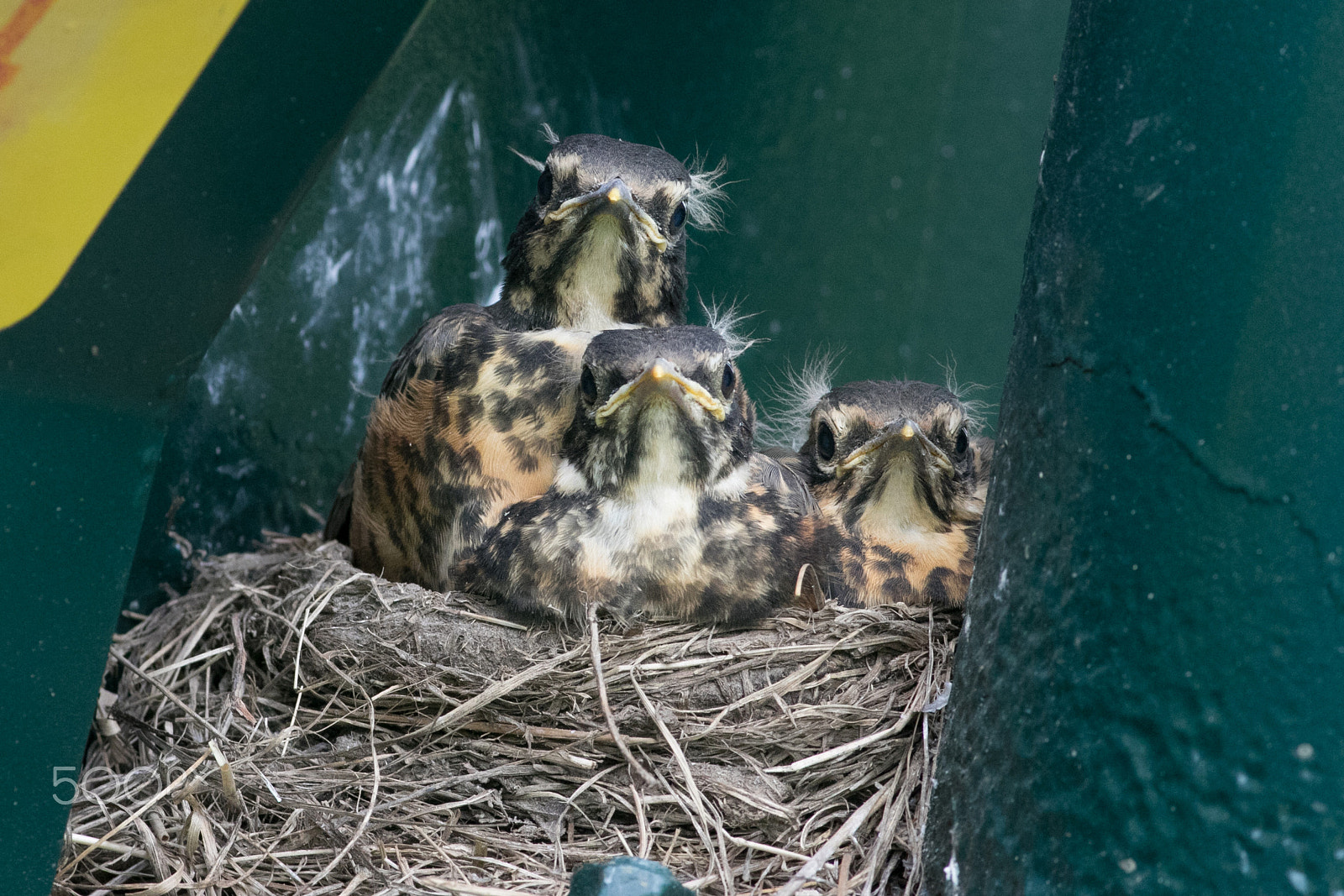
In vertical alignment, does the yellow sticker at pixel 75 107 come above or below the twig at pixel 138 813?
above

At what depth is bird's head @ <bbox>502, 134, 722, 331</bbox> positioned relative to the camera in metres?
2.76

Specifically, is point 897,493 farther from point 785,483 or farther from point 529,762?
point 529,762

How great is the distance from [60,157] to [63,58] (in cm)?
14

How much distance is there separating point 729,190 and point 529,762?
2.21 m

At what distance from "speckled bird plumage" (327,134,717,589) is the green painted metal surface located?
702mm

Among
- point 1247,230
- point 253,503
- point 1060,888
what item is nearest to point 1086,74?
point 1247,230

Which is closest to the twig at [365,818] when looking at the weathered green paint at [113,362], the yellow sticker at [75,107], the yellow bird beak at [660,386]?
the weathered green paint at [113,362]

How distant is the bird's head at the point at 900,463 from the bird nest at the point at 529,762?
15.4 inches

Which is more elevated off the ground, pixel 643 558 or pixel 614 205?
pixel 614 205

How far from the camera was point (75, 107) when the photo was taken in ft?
5.99

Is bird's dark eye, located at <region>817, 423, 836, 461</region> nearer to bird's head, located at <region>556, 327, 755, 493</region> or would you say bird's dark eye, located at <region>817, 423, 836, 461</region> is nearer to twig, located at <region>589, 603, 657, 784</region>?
bird's head, located at <region>556, 327, 755, 493</region>

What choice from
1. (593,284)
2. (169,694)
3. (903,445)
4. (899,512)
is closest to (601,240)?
(593,284)

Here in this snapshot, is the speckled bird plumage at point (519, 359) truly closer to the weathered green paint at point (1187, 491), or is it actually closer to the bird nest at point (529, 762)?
the bird nest at point (529, 762)

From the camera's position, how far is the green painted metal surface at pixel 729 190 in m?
3.52
